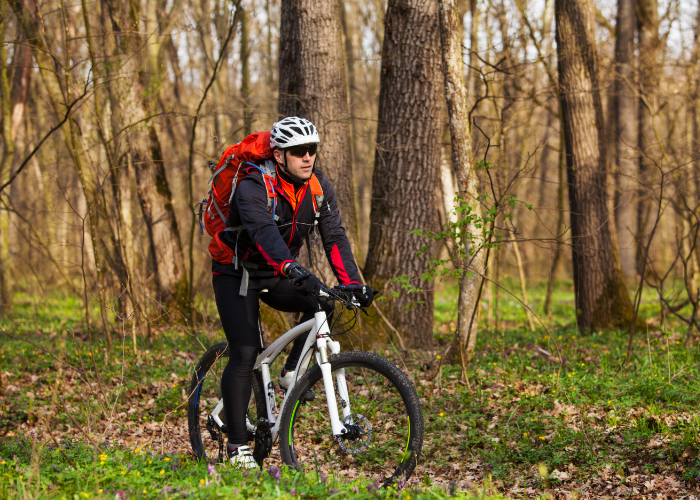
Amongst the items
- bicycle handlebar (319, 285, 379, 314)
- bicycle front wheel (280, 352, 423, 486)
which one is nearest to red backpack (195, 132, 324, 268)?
bicycle handlebar (319, 285, 379, 314)

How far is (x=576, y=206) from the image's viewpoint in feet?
27.2

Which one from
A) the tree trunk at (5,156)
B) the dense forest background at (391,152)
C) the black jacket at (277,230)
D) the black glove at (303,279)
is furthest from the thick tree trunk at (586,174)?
the tree trunk at (5,156)

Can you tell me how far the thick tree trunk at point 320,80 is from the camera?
22.4 feet

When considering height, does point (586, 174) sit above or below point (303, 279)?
above

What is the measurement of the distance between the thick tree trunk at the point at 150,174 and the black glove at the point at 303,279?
19.7 feet

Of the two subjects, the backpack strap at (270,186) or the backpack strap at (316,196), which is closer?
the backpack strap at (270,186)

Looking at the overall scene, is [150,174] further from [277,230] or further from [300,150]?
[277,230]

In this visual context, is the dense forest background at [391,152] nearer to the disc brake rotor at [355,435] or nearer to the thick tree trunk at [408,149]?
the thick tree trunk at [408,149]

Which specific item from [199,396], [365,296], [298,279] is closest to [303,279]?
[298,279]

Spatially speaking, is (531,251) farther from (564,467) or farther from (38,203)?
(564,467)

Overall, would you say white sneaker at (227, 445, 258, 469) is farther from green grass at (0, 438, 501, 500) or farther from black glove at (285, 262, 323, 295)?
black glove at (285, 262, 323, 295)

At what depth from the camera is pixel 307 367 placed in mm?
3703

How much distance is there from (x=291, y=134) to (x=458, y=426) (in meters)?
2.79

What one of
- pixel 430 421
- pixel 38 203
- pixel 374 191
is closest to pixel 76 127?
pixel 374 191
